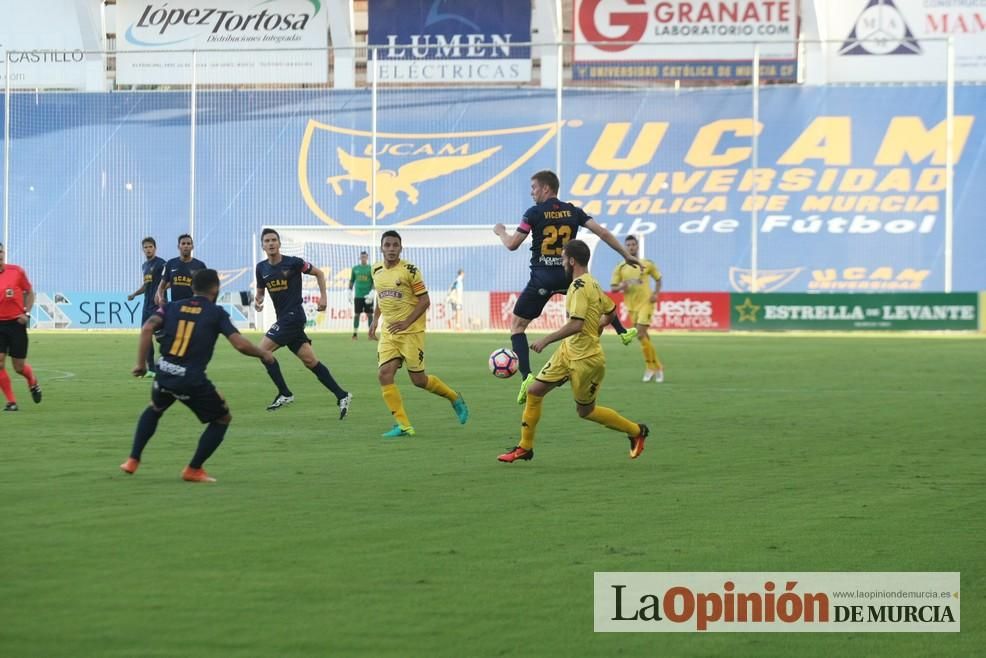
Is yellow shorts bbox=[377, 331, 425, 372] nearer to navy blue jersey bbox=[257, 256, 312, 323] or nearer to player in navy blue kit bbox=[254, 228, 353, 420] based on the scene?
player in navy blue kit bbox=[254, 228, 353, 420]

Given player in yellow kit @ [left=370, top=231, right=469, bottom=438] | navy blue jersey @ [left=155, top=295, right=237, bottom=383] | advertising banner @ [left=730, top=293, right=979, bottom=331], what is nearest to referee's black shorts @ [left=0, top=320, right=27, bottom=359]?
player in yellow kit @ [left=370, top=231, right=469, bottom=438]

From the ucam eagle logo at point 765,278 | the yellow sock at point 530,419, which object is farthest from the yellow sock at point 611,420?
the ucam eagle logo at point 765,278

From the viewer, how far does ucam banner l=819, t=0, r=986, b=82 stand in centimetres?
5125

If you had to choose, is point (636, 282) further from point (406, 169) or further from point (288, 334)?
point (406, 169)

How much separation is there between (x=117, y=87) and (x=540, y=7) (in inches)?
618

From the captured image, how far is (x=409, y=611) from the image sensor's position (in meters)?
6.21

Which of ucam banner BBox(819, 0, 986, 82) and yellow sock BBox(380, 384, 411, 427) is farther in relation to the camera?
ucam banner BBox(819, 0, 986, 82)

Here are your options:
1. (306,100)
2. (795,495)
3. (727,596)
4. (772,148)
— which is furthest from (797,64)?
(727,596)

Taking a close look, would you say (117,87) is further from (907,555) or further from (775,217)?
(907,555)

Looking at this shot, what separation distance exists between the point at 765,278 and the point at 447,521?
4376cm

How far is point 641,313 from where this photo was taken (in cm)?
2164

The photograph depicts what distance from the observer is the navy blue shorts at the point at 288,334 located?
1608cm

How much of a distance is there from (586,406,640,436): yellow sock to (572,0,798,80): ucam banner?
129ft

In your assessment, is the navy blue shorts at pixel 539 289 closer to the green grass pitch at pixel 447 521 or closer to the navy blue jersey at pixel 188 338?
the green grass pitch at pixel 447 521
